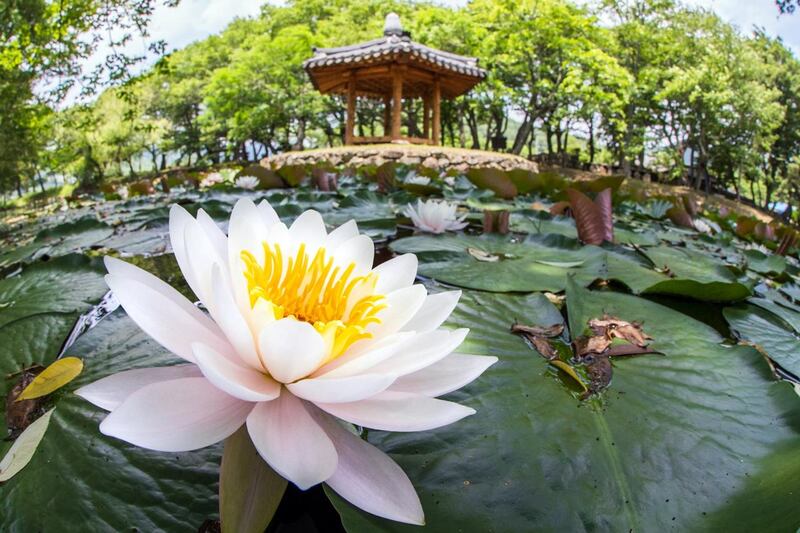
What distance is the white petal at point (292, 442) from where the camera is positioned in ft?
0.90

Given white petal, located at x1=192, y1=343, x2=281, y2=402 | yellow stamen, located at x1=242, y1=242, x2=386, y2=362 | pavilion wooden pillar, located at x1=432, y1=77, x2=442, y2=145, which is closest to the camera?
white petal, located at x1=192, y1=343, x2=281, y2=402

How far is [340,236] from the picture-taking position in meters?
0.51

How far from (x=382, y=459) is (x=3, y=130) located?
7976 mm

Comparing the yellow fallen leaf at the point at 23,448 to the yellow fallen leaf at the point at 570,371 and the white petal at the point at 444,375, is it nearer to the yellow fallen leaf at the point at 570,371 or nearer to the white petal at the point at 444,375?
the white petal at the point at 444,375

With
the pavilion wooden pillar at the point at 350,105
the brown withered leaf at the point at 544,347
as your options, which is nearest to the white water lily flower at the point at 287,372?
the brown withered leaf at the point at 544,347

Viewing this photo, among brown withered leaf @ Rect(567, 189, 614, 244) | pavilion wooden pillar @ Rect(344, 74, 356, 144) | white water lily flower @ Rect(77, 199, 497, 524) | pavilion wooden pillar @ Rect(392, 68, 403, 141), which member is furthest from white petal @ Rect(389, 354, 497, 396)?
pavilion wooden pillar @ Rect(344, 74, 356, 144)

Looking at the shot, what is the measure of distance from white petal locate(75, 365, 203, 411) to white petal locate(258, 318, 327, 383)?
0.26 ft

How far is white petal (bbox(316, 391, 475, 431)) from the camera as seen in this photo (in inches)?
12.1

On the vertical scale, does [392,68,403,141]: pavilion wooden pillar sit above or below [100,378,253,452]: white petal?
above

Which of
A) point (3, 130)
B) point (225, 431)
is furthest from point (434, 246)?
point (3, 130)

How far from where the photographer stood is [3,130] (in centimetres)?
594

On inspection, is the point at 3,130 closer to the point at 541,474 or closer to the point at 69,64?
the point at 69,64

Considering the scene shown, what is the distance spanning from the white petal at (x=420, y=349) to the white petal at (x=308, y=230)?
19 centimetres

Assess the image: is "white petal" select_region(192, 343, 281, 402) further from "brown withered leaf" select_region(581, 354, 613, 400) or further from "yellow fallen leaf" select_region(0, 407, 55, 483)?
"brown withered leaf" select_region(581, 354, 613, 400)
